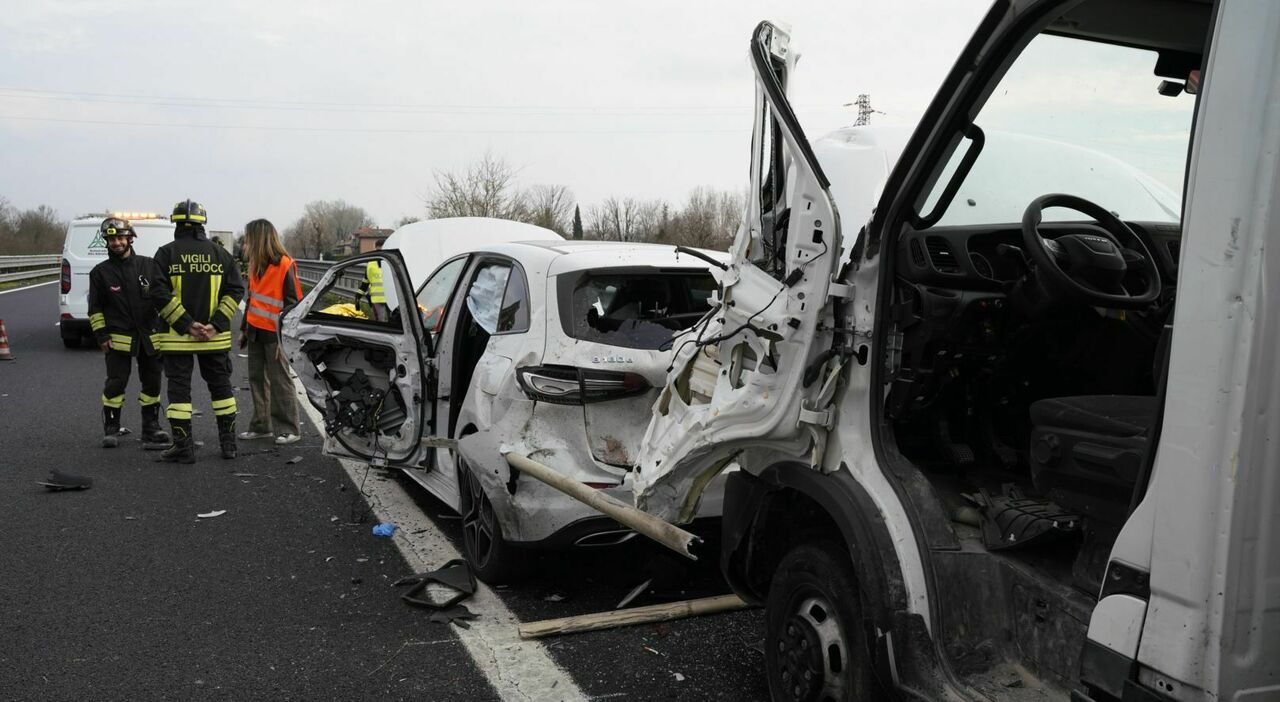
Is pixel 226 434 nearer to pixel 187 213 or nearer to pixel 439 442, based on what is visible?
pixel 187 213

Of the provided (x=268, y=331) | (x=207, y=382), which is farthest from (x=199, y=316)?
(x=268, y=331)

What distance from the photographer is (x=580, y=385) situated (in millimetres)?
4109

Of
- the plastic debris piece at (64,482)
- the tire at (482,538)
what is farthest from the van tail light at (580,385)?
the plastic debris piece at (64,482)

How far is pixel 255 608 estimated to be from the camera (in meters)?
4.29

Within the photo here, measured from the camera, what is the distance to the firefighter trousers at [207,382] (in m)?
7.28

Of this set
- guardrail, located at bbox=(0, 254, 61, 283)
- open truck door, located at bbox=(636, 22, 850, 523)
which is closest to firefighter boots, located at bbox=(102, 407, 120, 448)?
open truck door, located at bbox=(636, 22, 850, 523)

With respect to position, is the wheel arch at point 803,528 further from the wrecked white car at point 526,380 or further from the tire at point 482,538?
the tire at point 482,538

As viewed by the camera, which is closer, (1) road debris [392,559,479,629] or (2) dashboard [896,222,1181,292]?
(2) dashboard [896,222,1181,292]

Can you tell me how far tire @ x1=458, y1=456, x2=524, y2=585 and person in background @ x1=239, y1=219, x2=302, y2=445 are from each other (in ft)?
12.4

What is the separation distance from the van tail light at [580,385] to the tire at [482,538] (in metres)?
0.60

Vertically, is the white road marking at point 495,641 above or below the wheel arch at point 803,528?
below

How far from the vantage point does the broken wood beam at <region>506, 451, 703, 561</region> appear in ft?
10.9

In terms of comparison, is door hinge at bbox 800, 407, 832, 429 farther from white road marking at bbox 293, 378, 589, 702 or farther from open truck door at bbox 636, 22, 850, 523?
white road marking at bbox 293, 378, 589, 702

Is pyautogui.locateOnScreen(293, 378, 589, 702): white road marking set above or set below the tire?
below
